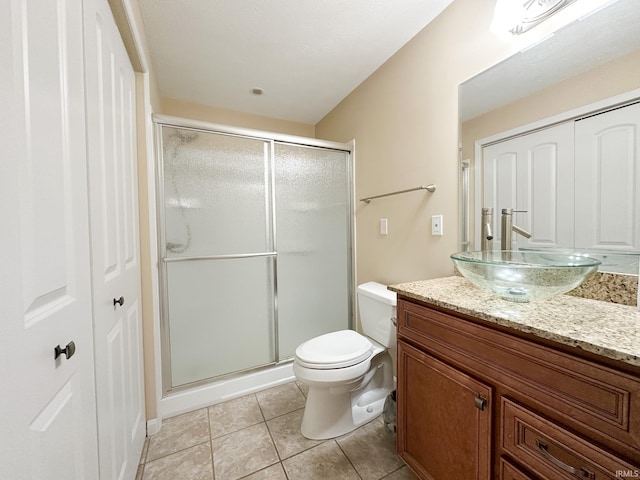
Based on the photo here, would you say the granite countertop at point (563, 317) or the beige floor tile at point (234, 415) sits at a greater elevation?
the granite countertop at point (563, 317)

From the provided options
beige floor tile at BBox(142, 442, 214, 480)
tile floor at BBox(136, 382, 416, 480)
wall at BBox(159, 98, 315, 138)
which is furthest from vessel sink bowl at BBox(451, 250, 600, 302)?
wall at BBox(159, 98, 315, 138)

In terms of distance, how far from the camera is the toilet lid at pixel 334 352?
4.34 feet

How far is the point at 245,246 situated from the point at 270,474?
1.30 meters

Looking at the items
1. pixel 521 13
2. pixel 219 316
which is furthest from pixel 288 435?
pixel 521 13

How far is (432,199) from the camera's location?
1.50 meters

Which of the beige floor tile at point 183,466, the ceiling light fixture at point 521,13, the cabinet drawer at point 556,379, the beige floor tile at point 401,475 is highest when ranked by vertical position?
the ceiling light fixture at point 521,13

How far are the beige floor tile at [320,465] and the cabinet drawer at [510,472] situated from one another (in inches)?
28.2

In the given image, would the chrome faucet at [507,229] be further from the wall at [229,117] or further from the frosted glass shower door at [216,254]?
the wall at [229,117]

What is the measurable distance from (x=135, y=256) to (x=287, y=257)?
100 centimetres

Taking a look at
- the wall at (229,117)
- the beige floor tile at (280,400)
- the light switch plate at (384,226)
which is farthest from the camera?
the wall at (229,117)

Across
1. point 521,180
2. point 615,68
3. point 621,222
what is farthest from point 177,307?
point 615,68

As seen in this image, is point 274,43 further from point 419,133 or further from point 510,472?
point 510,472

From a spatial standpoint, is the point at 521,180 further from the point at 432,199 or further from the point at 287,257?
the point at 287,257

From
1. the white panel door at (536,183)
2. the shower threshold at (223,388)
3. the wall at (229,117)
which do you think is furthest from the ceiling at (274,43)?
the shower threshold at (223,388)
